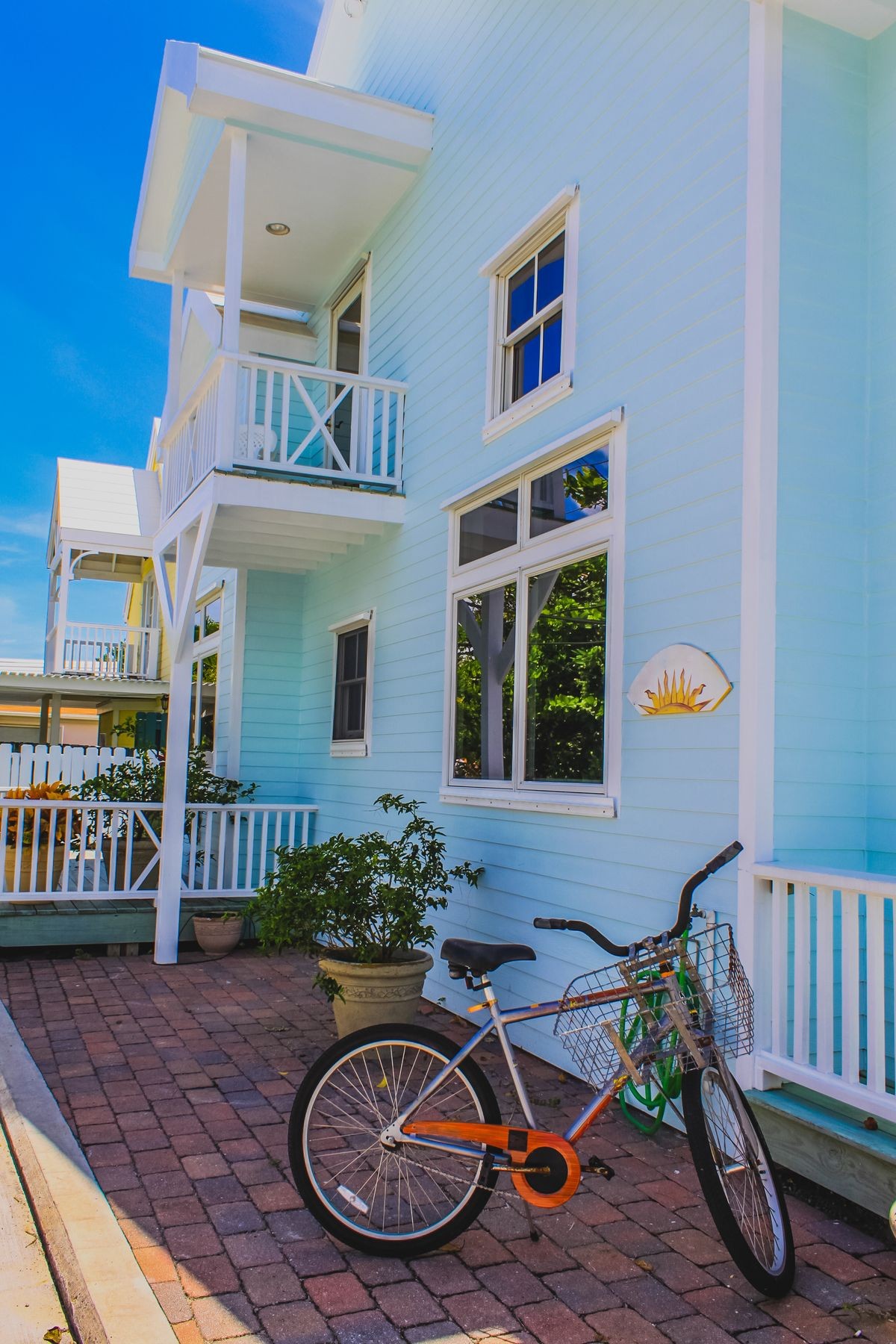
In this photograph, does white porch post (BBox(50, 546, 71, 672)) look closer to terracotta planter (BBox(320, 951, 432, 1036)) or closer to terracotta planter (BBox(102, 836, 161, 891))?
terracotta planter (BBox(102, 836, 161, 891))

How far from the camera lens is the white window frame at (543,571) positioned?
500cm

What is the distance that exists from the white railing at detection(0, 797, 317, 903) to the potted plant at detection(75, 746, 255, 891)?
23 mm

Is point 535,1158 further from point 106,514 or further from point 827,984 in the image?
point 106,514

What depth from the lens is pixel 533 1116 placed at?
3.22 m

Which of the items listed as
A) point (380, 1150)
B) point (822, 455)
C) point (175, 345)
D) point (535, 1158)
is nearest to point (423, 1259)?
point (380, 1150)

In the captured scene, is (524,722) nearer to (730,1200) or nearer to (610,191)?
(610,191)

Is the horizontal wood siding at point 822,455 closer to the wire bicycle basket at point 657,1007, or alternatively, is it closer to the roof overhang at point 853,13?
the roof overhang at point 853,13

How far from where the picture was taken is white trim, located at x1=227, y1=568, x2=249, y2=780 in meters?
9.91

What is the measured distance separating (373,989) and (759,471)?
327cm

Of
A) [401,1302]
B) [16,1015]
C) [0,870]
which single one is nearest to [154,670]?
[0,870]

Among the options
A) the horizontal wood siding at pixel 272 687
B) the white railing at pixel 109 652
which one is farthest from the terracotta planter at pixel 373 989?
the white railing at pixel 109 652

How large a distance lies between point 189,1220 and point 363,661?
5.64 meters

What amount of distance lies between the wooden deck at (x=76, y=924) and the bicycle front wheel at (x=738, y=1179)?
6069mm

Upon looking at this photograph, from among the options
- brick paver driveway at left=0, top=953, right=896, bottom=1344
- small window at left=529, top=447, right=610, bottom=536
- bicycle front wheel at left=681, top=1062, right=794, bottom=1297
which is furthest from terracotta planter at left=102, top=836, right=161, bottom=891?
bicycle front wheel at left=681, top=1062, right=794, bottom=1297
